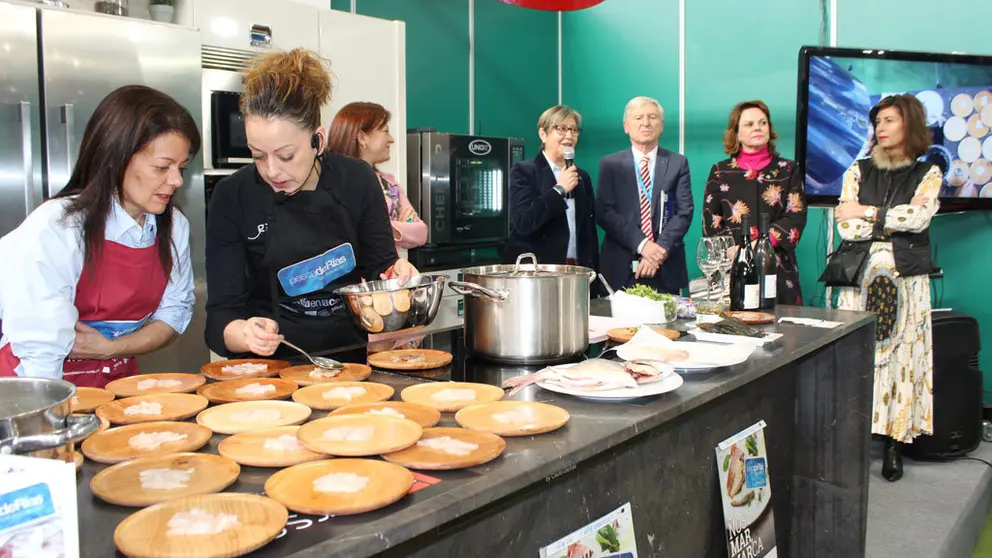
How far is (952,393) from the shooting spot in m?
3.90

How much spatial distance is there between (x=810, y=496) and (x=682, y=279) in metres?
1.78

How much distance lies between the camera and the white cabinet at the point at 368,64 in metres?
3.95

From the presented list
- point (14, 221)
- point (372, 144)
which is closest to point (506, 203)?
point (372, 144)

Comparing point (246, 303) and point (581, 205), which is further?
point (581, 205)

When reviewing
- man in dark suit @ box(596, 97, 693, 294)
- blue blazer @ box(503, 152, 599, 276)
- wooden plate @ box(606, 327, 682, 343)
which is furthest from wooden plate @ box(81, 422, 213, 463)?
man in dark suit @ box(596, 97, 693, 294)

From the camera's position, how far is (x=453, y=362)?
5.83 feet

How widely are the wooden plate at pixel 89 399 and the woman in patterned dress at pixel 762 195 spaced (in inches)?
116

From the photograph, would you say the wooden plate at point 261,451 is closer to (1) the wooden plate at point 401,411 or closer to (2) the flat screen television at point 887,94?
(1) the wooden plate at point 401,411

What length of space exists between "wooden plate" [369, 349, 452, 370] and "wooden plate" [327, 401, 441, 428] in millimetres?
337

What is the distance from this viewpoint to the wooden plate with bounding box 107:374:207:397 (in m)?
1.46

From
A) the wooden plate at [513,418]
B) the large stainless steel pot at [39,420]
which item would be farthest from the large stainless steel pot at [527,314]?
the large stainless steel pot at [39,420]

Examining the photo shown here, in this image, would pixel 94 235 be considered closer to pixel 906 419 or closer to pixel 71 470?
pixel 71 470

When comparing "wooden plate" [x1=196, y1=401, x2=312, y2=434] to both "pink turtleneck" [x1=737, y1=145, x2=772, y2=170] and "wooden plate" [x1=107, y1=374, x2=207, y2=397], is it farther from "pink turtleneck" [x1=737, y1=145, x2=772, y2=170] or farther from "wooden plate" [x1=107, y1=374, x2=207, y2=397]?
"pink turtleneck" [x1=737, y1=145, x2=772, y2=170]

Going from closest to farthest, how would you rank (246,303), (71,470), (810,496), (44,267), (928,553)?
1. (71,470)
2. (44,267)
3. (246,303)
4. (810,496)
5. (928,553)
